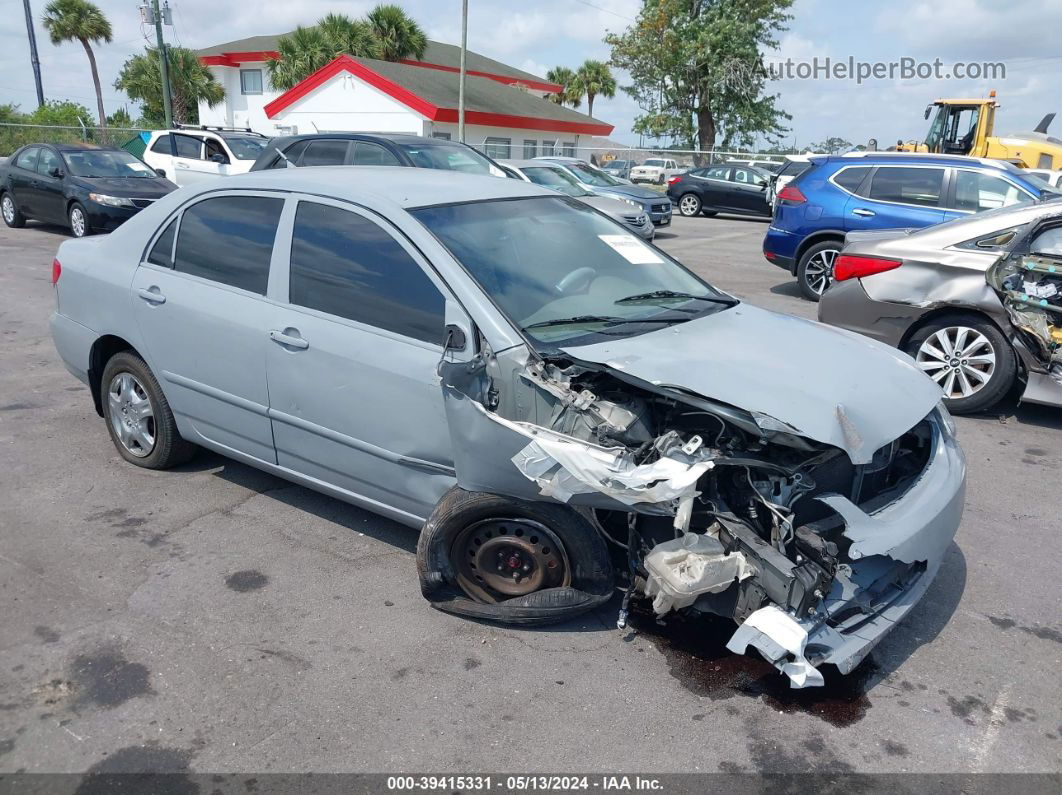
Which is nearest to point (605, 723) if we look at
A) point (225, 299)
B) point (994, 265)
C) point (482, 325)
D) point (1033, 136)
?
point (482, 325)

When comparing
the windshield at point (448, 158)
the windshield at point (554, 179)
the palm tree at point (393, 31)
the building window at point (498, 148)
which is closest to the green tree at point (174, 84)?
the palm tree at point (393, 31)

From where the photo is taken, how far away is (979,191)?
9.55m

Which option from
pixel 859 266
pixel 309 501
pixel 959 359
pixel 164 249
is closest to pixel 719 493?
pixel 309 501

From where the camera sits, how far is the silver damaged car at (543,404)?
116 inches

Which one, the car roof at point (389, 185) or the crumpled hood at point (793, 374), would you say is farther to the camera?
the car roof at point (389, 185)

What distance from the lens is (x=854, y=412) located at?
3041mm

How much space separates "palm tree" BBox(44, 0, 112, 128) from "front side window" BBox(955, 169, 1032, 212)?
5003cm

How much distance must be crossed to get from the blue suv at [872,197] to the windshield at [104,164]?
10612 millimetres

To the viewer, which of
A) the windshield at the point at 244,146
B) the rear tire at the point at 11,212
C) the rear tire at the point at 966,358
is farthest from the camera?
the windshield at the point at 244,146

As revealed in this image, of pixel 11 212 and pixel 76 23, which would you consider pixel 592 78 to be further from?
pixel 11 212

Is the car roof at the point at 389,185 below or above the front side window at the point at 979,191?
above

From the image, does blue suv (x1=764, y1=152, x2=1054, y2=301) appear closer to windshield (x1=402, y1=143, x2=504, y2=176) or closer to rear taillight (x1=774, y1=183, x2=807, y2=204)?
rear taillight (x1=774, y1=183, x2=807, y2=204)

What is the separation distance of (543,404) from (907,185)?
8.30 metres

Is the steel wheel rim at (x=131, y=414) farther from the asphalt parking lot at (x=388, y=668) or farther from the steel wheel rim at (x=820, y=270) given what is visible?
the steel wheel rim at (x=820, y=270)
